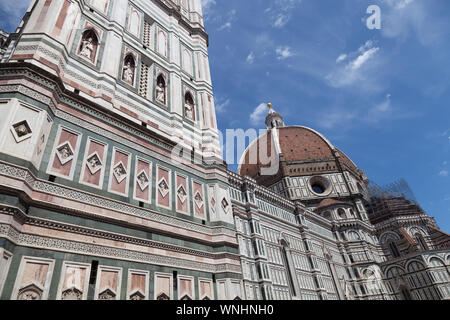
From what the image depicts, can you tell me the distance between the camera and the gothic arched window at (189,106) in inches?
399

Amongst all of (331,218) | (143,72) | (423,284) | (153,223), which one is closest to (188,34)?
(143,72)

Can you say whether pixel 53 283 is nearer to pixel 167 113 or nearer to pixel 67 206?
pixel 67 206

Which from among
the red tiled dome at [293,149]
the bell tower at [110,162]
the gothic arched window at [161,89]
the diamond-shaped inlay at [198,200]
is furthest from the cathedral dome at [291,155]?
the diamond-shaped inlay at [198,200]

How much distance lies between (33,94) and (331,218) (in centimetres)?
4516

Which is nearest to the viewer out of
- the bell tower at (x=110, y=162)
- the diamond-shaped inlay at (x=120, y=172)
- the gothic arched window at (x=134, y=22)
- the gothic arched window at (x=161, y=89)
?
the bell tower at (x=110, y=162)

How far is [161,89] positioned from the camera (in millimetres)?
9703

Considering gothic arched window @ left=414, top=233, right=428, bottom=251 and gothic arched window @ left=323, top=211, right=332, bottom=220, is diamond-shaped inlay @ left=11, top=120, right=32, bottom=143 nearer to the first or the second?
gothic arched window @ left=323, top=211, right=332, bottom=220

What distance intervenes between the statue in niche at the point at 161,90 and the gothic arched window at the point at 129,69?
986 mm

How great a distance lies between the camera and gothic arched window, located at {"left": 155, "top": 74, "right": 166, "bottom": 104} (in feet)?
31.0

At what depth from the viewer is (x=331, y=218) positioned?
144 ft

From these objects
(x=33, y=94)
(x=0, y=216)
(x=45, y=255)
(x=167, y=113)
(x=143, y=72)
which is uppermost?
(x=143, y=72)

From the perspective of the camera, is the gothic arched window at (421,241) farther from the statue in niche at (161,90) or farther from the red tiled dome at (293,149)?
the statue in niche at (161,90)

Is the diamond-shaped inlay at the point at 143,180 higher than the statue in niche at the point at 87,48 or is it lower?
lower

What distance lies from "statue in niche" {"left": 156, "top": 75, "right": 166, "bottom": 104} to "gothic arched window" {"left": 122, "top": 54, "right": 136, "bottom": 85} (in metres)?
0.99
